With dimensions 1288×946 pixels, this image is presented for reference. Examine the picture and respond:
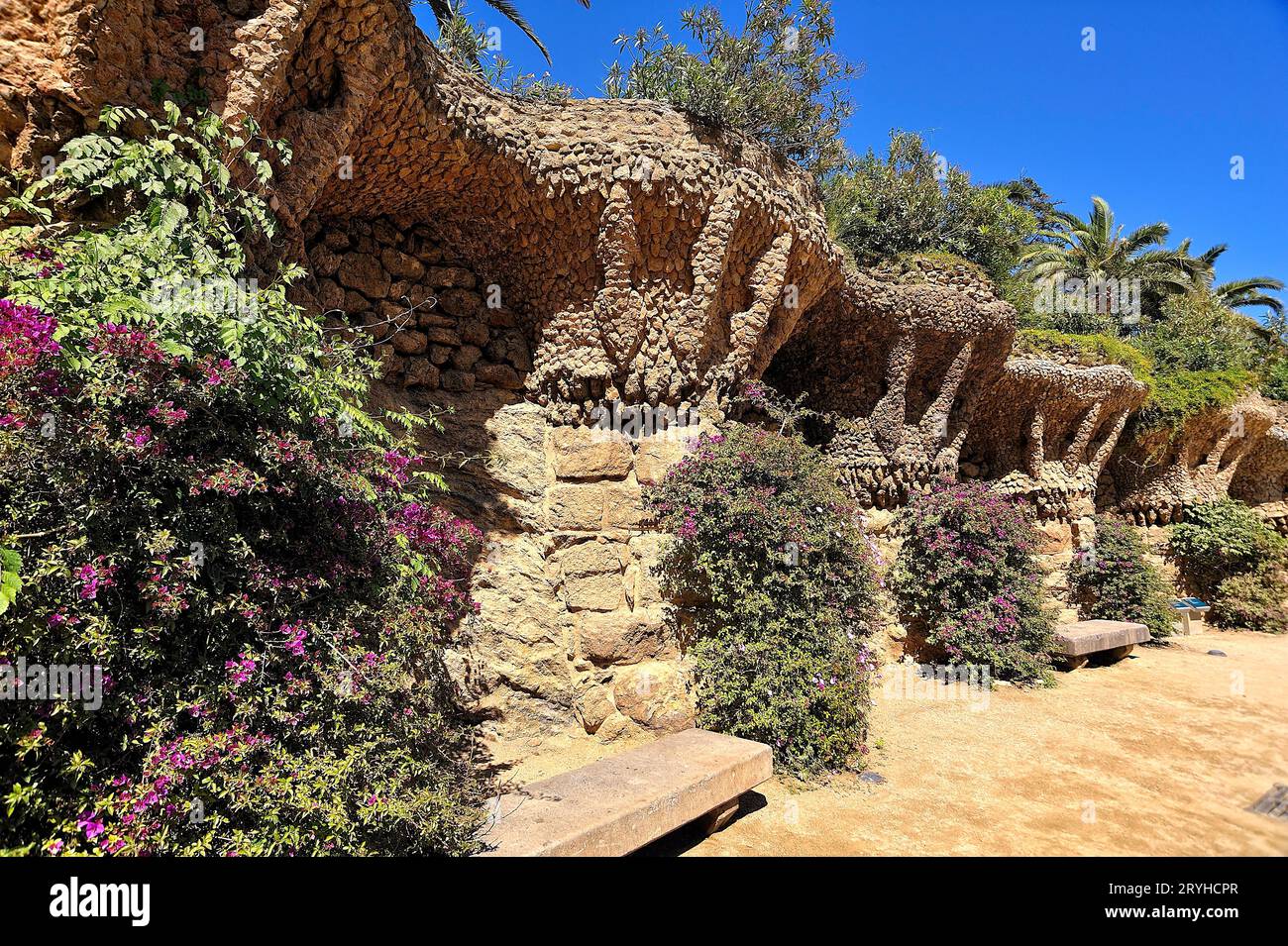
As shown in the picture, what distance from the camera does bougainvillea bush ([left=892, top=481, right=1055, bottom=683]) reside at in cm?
694

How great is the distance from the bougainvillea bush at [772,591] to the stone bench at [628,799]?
0.68m

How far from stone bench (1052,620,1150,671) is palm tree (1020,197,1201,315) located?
10.9m

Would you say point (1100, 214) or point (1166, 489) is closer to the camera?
point (1166, 489)

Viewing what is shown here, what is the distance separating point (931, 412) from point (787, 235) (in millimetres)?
3631

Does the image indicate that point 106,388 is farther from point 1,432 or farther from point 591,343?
point 591,343

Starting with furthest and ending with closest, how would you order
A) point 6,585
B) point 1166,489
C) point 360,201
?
1. point 1166,489
2. point 360,201
3. point 6,585

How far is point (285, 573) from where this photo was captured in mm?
2541

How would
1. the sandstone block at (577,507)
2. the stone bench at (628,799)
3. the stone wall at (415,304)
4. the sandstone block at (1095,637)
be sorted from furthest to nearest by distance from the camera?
the sandstone block at (1095,637) → the sandstone block at (577,507) → the stone wall at (415,304) → the stone bench at (628,799)

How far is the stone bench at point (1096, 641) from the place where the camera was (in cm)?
729

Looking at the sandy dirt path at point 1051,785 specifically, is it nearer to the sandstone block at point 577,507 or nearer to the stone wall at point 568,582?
the stone wall at point 568,582

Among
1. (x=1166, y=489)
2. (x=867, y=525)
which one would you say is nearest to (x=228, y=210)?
(x=867, y=525)

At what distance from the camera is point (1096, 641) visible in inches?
296

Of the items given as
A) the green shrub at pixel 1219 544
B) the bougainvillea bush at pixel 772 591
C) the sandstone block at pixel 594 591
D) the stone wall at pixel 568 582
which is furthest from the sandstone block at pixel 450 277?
the green shrub at pixel 1219 544

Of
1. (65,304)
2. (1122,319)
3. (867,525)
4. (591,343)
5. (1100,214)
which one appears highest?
(1100,214)
